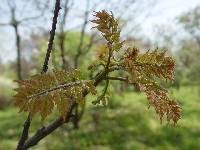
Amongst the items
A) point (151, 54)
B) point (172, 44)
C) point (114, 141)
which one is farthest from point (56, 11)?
point (172, 44)

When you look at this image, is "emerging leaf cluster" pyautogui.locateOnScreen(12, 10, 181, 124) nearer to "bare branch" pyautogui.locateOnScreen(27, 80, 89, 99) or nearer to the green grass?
"bare branch" pyautogui.locateOnScreen(27, 80, 89, 99)

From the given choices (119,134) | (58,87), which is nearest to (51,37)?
(58,87)

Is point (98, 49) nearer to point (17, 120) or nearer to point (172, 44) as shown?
point (17, 120)

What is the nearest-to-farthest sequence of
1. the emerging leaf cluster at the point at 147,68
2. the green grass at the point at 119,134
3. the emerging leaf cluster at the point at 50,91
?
1. the emerging leaf cluster at the point at 50,91
2. the emerging leaf cluster at the point at 147,68
3. the green grass at the point at 119,134

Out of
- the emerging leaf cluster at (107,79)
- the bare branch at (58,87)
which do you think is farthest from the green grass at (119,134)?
the bare branch at (58,87)

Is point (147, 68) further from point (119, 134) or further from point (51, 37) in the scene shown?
point (119, 134)

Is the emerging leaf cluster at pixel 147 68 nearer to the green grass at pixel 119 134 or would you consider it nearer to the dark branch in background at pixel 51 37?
the dark branch in background at pixel 51 37
